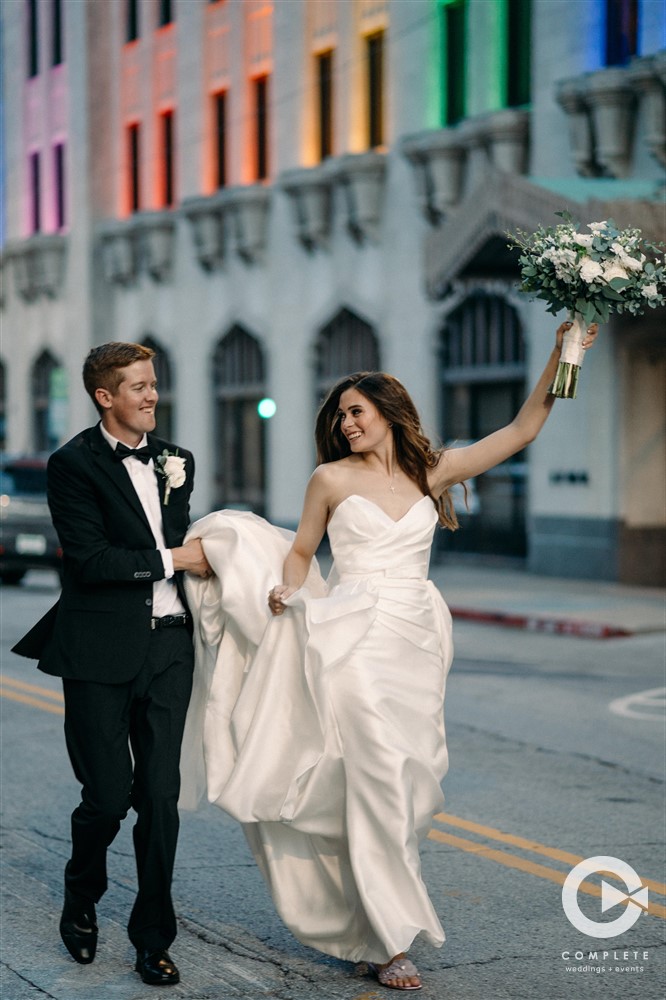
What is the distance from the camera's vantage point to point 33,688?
10656 mm

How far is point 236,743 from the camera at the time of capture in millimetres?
4836

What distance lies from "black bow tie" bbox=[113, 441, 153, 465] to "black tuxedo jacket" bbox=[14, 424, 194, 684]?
0.8 inches

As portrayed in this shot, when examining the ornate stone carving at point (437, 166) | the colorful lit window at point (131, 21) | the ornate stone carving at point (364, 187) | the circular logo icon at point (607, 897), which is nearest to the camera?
the circular logo icon at point (607, 897)

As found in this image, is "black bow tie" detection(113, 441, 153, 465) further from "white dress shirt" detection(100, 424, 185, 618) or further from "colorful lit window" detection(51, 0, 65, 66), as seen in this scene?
"colorful lit window" detection(51, 0, 65, 66)

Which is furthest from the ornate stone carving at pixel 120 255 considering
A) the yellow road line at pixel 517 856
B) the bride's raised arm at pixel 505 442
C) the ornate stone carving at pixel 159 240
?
the bride's raised arm at pixel 505 442

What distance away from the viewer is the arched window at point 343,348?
961 inches

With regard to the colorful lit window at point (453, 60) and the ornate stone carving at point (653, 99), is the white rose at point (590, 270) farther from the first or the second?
the colorful lit window at point (453, 60)

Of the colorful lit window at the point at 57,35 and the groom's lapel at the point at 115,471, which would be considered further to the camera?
the colorful lit window at the point at 57,35

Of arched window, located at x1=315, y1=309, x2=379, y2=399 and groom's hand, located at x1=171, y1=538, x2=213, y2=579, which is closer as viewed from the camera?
groom's hand, located at x1=171, y1=538, x2=213, y2=579

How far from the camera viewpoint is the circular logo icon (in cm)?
531

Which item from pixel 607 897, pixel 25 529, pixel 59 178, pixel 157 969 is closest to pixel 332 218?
pixel 25 529

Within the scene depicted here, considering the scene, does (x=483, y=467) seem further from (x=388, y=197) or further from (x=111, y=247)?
(x=111, y=247)

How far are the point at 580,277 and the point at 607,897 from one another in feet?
8.14

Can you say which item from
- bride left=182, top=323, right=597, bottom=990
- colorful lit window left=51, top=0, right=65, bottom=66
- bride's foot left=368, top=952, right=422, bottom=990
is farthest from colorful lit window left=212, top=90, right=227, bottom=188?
bride's foot left=368, top=952, right=422, bottom=990
